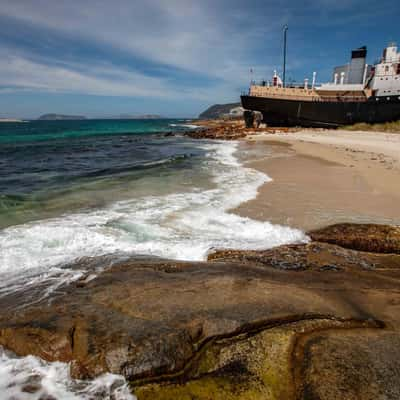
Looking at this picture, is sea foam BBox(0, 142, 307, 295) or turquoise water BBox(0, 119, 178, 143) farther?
turquoise water BBox(0, 119, 178, 143)

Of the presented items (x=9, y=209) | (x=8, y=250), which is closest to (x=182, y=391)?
(x=8, y=250)

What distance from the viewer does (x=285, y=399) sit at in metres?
1.92

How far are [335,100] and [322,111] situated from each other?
2.94m

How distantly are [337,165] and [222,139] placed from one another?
64.4 feet

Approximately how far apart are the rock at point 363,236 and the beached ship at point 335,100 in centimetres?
3124

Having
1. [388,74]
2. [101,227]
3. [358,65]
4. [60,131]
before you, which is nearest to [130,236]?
[101,227]

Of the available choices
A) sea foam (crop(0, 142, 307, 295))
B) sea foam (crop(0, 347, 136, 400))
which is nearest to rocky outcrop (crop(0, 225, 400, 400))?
sea foam (crop(0, 347, 136, 400))

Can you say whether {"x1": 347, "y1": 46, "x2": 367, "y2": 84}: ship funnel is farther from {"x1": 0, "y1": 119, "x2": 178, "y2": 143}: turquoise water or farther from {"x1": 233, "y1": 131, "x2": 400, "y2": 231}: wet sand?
{"x1": 0, "y1": 119, "x2": 178, "y2": 143}: turquoise water

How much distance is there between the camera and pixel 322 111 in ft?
108

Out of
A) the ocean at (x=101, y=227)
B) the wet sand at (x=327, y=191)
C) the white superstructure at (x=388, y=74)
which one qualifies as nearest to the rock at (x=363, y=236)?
the wet sand at (x=327, y=191)

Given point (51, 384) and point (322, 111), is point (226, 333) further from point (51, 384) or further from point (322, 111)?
point (322, 111)

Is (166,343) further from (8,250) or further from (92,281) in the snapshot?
(8,250)

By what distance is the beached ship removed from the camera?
30375 millimetres

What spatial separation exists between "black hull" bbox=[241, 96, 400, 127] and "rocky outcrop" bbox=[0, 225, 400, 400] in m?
33.4
